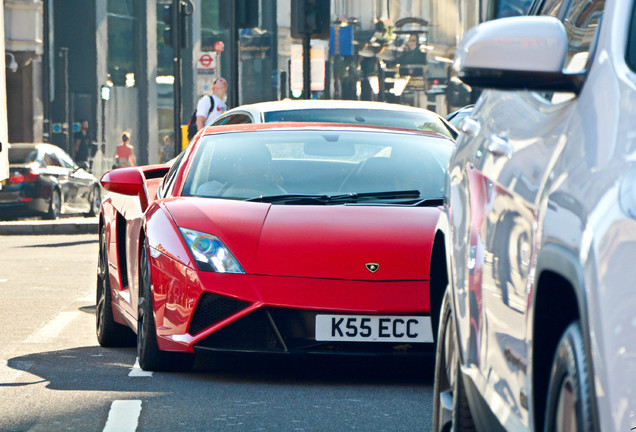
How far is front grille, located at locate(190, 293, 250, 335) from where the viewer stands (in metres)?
6.77

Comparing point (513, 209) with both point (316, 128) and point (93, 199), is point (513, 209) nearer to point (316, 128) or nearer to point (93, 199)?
point (316, 128)

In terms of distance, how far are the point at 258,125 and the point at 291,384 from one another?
2.11 metres

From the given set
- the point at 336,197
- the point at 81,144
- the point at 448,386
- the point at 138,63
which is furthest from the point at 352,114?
the point at 138,63

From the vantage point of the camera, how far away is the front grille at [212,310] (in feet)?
22.2

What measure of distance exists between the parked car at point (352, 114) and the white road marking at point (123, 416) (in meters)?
5.78

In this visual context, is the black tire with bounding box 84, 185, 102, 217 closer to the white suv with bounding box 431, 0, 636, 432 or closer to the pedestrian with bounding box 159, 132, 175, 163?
the pedestrian with bounding box 159, 132, 175, 163

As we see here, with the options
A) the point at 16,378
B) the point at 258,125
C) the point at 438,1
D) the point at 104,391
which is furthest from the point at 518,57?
the point at 438,1

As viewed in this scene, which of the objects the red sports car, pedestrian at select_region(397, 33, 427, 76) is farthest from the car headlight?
pedestrian at select_region(397, 33, 427, 76)

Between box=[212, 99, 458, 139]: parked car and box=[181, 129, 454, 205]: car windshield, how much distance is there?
11.3 feet

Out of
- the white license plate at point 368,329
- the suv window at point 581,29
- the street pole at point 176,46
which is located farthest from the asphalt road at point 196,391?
the street pole at point 176,46

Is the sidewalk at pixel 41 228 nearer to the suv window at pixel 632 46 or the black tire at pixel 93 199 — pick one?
the black tire at pixel 93 199

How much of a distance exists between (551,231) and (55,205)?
22.9 meters

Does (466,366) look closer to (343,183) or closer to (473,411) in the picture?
(473,411)

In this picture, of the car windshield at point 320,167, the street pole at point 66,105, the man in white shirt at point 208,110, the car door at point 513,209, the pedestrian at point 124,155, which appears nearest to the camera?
the car door at point 513,209
